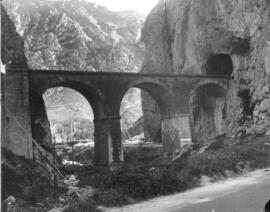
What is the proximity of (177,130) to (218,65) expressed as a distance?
11.9 m

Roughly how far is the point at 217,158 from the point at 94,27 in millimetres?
121359

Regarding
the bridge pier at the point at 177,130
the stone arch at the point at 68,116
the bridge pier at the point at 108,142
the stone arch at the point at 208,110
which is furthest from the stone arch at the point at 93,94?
the stone arch at the point at 68,116

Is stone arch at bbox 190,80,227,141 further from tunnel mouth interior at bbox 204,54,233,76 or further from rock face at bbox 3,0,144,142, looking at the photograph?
rock face at bbox 3,0,144,142

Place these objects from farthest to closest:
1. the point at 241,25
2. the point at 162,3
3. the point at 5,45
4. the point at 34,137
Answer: the point at 162,3, the point at 241,25, the point at 34,137, the point at 5,45

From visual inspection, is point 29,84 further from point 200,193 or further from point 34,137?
point 200,193

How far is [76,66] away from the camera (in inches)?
4594

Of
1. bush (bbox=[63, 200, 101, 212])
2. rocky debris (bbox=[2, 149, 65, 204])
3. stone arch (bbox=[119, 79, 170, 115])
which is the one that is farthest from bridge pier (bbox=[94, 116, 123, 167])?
bush (bbox=[63, 200, 101, 212])

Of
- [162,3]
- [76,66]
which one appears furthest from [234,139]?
[76,66]

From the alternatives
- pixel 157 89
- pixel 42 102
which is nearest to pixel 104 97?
pixel 42 102

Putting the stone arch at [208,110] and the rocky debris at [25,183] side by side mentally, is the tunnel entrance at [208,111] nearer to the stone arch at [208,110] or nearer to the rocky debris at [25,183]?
the stone arch at [208,110]

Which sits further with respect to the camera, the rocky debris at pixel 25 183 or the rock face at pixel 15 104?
Result: the rock face at pixel 15 104

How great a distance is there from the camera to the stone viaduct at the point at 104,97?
26970 millimetres

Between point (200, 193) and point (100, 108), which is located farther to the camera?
point (100, 108)

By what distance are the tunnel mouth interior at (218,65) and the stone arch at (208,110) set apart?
253 centimetres
